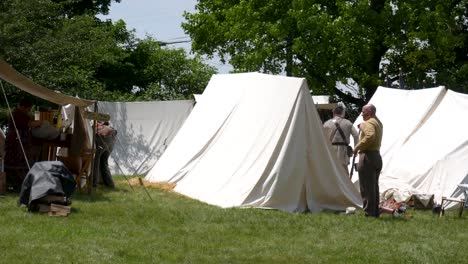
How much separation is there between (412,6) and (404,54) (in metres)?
1.55

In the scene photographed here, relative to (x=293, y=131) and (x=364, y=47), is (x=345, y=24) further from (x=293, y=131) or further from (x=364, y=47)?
(x=293, y=131)

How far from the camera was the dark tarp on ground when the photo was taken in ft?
31.5

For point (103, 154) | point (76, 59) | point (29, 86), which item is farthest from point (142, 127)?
point (29, 86)

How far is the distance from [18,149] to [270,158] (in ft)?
12.5

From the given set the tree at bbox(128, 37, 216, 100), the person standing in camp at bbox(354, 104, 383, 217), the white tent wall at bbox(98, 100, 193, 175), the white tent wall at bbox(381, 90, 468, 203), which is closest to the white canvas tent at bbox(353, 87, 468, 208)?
the white tent wall at bbox(381, 90, 468, 203)

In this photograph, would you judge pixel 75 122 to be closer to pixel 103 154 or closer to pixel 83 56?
pixel 103 154

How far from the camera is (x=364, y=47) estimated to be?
25.5 m

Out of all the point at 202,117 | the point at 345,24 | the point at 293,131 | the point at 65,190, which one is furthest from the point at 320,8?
the point at 65,190

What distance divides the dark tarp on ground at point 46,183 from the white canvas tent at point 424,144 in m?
4.83

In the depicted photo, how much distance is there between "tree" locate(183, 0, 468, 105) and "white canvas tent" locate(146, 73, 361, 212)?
41.9 ft

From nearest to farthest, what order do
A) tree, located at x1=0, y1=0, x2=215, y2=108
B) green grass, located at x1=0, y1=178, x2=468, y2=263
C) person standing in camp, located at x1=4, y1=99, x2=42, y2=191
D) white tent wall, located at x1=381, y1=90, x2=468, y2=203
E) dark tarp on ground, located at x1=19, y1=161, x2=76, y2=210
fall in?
green grass, located at x1=0, y1=178, x2=468, y2=263 < dark tarp on ground, located at x1=19, y1=161, x2=76, y2=210 < person standing in camp, located at x1=4, y1=99, x2=42, y2=191 < white tent wall, located at x1=381, y1=90, x2=468, y2=203 < tree, located at x1=0, y1=0, x2=215, y2=108

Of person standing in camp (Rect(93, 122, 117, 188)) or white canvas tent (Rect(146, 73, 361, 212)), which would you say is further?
person standing in camp (Rect(93, 122, 117, 188))

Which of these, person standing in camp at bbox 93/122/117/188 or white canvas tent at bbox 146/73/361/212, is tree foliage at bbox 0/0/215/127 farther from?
white canvas tent at bbox 146/73/361/212

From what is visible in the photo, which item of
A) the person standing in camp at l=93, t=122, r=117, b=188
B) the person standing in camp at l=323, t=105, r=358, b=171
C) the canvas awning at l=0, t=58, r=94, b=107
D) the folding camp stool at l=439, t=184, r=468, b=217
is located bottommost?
the person standing in camp at l=93, t=122, r=117, b=188
